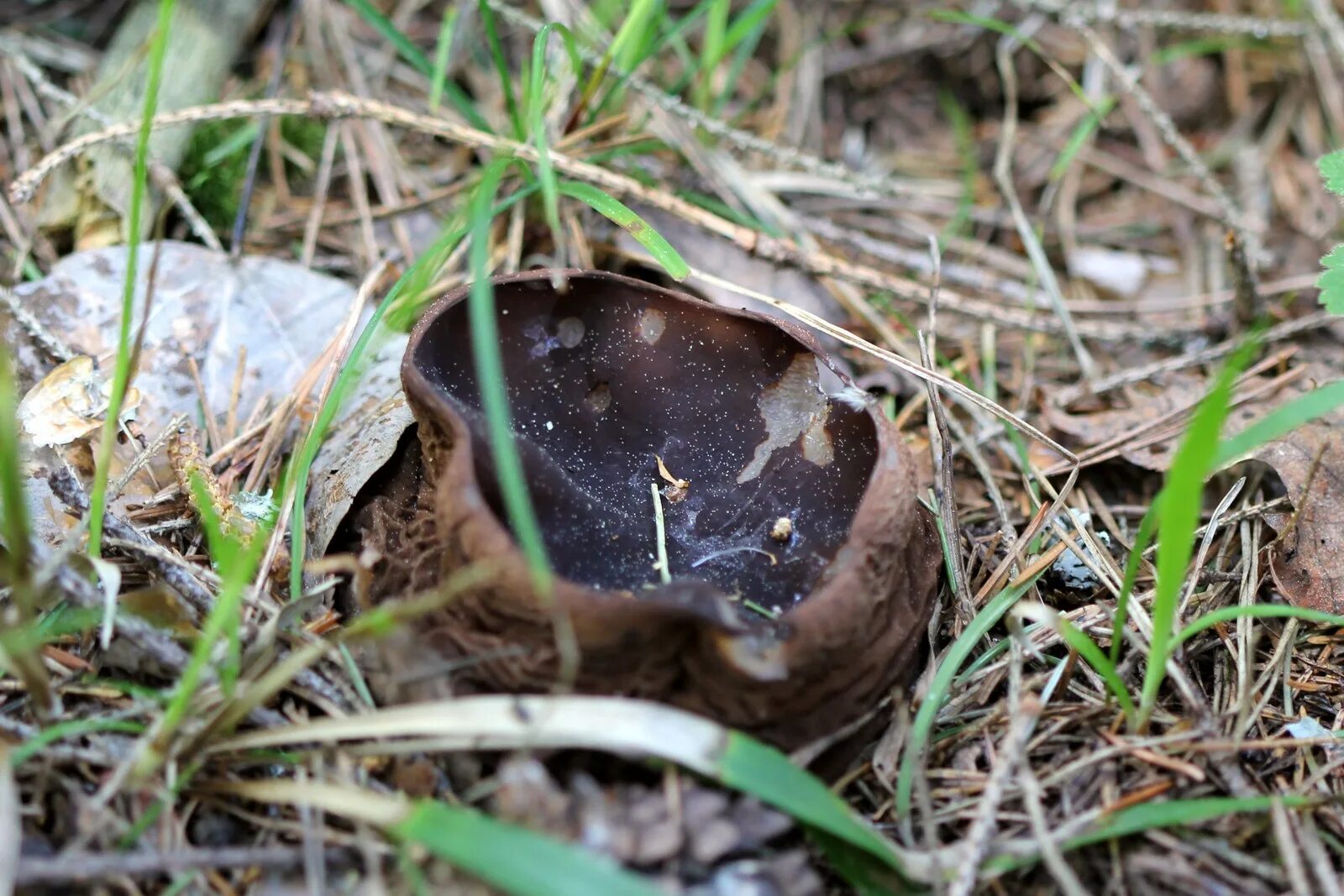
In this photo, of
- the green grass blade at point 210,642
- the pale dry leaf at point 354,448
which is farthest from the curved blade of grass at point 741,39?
the green grass blade at point 210,642

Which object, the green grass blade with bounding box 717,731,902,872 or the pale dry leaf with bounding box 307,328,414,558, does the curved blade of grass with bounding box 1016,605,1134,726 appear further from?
the pale dry leaf with bounding box 307,328,414,558

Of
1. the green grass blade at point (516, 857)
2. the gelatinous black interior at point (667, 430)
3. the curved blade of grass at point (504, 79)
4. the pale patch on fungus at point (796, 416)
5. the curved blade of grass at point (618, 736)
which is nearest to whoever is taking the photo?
the green grass blade at point (516, 857)

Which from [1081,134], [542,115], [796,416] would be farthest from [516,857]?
[1081,134]

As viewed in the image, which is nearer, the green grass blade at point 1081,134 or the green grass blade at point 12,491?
the green grass blade at point 12,491

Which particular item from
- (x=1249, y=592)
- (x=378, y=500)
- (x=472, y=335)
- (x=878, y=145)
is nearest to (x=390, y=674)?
(x=378, y=500)

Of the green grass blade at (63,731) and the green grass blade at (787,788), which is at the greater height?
the green grass blade at (63,731)

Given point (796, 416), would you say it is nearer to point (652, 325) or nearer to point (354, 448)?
point (652, 325)

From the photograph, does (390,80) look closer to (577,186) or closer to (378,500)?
(577,186)

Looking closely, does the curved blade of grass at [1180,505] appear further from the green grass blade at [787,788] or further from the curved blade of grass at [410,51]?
the curved blade of grass at [410,51]
